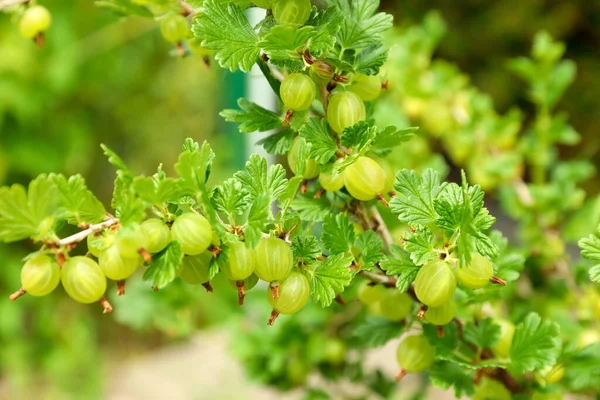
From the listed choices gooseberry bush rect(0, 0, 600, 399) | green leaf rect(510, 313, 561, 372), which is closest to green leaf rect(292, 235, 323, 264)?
gooseberry bush rect(0, 0, 600, 399)

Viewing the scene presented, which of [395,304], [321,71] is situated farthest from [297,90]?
[395,304]

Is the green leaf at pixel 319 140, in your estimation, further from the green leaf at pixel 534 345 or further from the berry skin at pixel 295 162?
the green leaf at pixel 534 345

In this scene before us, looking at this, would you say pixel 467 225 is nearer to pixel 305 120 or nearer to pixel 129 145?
pixel 305 120

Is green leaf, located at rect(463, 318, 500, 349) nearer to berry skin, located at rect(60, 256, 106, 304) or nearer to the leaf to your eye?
the leaf

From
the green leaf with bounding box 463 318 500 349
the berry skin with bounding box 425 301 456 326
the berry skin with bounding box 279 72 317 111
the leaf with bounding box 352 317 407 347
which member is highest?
the berry skin with bounding box 279 72 317 111

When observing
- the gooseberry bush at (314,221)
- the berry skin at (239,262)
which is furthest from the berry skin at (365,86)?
the berry skin at (239,262)

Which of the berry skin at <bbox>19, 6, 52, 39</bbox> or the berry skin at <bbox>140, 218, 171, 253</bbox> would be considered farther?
the berry skin at <bbox>19, 6, 52, 39</bbox>
